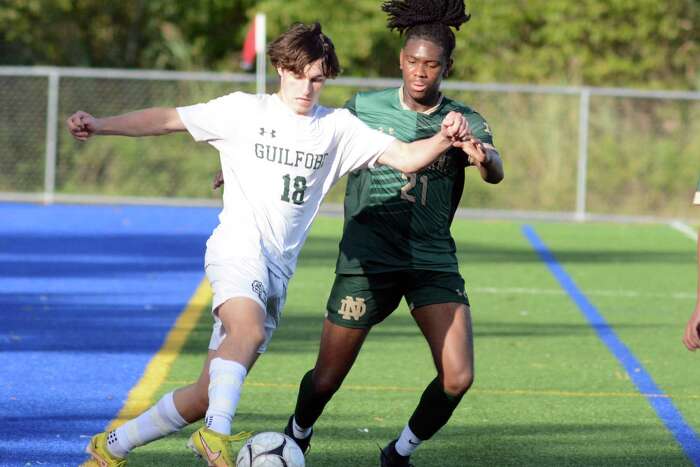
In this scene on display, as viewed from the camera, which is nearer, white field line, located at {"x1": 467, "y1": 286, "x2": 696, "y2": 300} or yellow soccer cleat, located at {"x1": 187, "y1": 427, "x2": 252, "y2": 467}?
yellow soccer cleat, located at {"x1": 187, "y1": 427, "x2": 252, "y2": 467}

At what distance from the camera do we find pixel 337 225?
20609 mm

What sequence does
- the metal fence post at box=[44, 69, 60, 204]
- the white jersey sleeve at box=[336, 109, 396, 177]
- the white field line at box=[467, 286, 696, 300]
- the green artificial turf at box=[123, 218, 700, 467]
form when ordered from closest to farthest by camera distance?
the white jersey sleeve at box=[336, 109, 396, 177]
the green artificial turf at box=[123, 218, 700, 467]
the white field line at box=[467, 286, 696, 300]
the metal fence post at box=[44, 69, 60, 204]

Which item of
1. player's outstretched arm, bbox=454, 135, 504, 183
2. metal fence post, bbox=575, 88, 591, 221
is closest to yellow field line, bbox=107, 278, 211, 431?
player's outstretched arm, bbox=454, 135, 504, 183

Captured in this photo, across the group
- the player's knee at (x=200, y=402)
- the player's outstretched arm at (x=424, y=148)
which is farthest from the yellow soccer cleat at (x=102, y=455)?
the player's outstretched arm at (x=424, y=148)

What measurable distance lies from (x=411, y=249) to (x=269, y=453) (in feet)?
4.41

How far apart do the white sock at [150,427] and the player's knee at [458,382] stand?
1216 mm

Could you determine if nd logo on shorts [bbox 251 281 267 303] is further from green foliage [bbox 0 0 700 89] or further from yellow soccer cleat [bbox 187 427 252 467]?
green foliage [bbox 0 0 700 89]

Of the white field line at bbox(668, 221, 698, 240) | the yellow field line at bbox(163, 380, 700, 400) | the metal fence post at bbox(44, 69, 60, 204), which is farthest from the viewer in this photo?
the metal fence post at bbox(44, 69, 60, 204)

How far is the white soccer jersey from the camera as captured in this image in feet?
19.8

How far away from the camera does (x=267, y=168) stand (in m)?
6.06

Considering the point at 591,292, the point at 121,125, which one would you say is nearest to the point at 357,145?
the point at 121,125

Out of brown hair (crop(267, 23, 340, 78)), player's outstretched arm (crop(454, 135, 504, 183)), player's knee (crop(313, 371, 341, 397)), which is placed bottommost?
player's knee (crop(313, 371, 341, 397))

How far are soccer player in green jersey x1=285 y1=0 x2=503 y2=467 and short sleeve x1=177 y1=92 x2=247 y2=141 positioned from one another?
2.73 feet

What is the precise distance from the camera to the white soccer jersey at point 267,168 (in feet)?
19.8
